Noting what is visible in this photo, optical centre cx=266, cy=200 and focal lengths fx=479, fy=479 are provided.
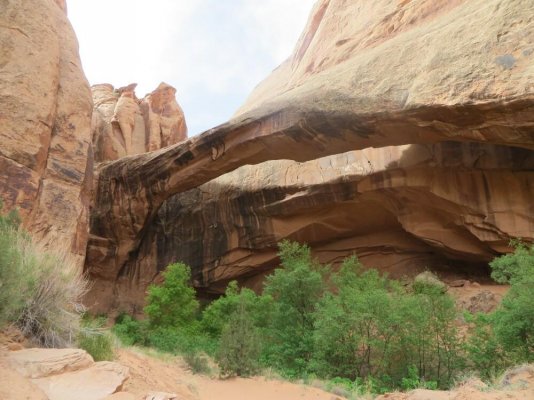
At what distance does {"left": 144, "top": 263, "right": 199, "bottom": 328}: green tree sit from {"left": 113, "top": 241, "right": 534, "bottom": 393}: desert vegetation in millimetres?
1994

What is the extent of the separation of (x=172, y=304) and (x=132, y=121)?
13338mm

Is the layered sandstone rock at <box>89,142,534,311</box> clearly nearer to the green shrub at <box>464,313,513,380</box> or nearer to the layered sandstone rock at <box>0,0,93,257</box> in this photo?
the green shrub at <box>464,313,513,380</box>

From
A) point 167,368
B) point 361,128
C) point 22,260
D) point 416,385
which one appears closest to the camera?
point 22,260

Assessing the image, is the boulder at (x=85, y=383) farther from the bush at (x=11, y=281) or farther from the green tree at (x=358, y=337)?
the green tree at (x=358, y=337)

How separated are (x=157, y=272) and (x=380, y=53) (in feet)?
41.7

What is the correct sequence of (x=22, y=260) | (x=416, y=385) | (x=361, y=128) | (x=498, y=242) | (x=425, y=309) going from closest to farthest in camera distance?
1. (x=22, y=260)
2. (x=416, y=385)
3. (x=425, y=309)
4. (x=361, y=128)
5. (x=498, y=242)

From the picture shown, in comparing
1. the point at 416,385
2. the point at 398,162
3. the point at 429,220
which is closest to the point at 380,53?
the point at 398,162

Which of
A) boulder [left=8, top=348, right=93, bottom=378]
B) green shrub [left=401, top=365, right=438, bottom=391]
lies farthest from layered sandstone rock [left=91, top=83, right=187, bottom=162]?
boulder [left=8, top=348, right=93, bottom=378]

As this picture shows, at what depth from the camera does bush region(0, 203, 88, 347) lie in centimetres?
509

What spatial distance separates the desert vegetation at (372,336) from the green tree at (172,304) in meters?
1.99

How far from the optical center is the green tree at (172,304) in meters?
15.3

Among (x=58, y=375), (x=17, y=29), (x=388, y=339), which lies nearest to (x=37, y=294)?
(x=58, y=375)

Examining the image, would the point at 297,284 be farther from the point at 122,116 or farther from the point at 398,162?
the point at 122,116

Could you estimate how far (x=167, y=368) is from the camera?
8055mm
